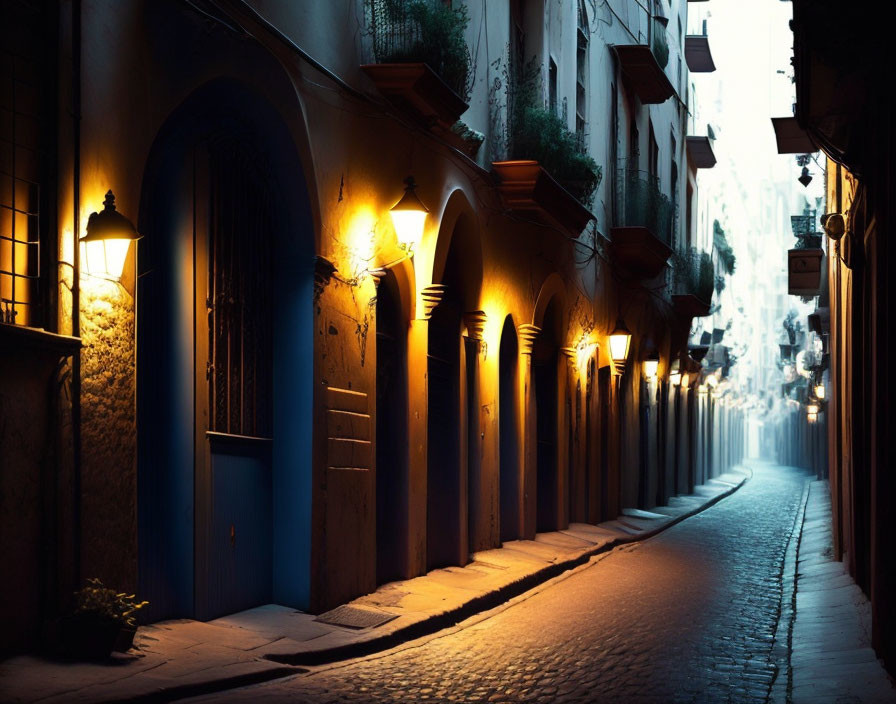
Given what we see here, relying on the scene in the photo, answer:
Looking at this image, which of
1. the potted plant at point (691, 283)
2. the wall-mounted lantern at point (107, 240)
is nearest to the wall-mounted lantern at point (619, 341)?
the potted plant at point (691, 283)

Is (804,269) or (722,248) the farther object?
(722,248)

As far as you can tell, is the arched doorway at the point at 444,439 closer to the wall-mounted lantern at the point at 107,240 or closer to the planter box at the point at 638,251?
the wall-mounted lantern at the point at 107,240

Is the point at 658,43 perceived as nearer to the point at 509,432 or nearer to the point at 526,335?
the point at 526,335

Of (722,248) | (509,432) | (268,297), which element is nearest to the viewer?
(268,297)

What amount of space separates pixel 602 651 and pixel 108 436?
3.72 meters

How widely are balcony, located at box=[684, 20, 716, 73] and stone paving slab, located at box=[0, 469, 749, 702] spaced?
21791mm

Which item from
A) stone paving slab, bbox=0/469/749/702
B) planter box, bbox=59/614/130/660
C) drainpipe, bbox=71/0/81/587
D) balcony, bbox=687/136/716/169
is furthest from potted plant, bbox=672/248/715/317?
planter box, bbox=59/614/130/660

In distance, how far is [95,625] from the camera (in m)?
6.50

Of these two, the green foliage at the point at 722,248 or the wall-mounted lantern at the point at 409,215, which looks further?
the green foliage at the point at 722,248

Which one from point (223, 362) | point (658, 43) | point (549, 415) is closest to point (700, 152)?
point (658, 43)

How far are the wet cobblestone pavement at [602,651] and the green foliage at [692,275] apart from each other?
1408 centimetres

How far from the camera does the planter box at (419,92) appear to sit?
1056cm

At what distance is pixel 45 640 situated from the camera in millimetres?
6496

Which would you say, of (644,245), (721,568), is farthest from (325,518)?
(644,245)
